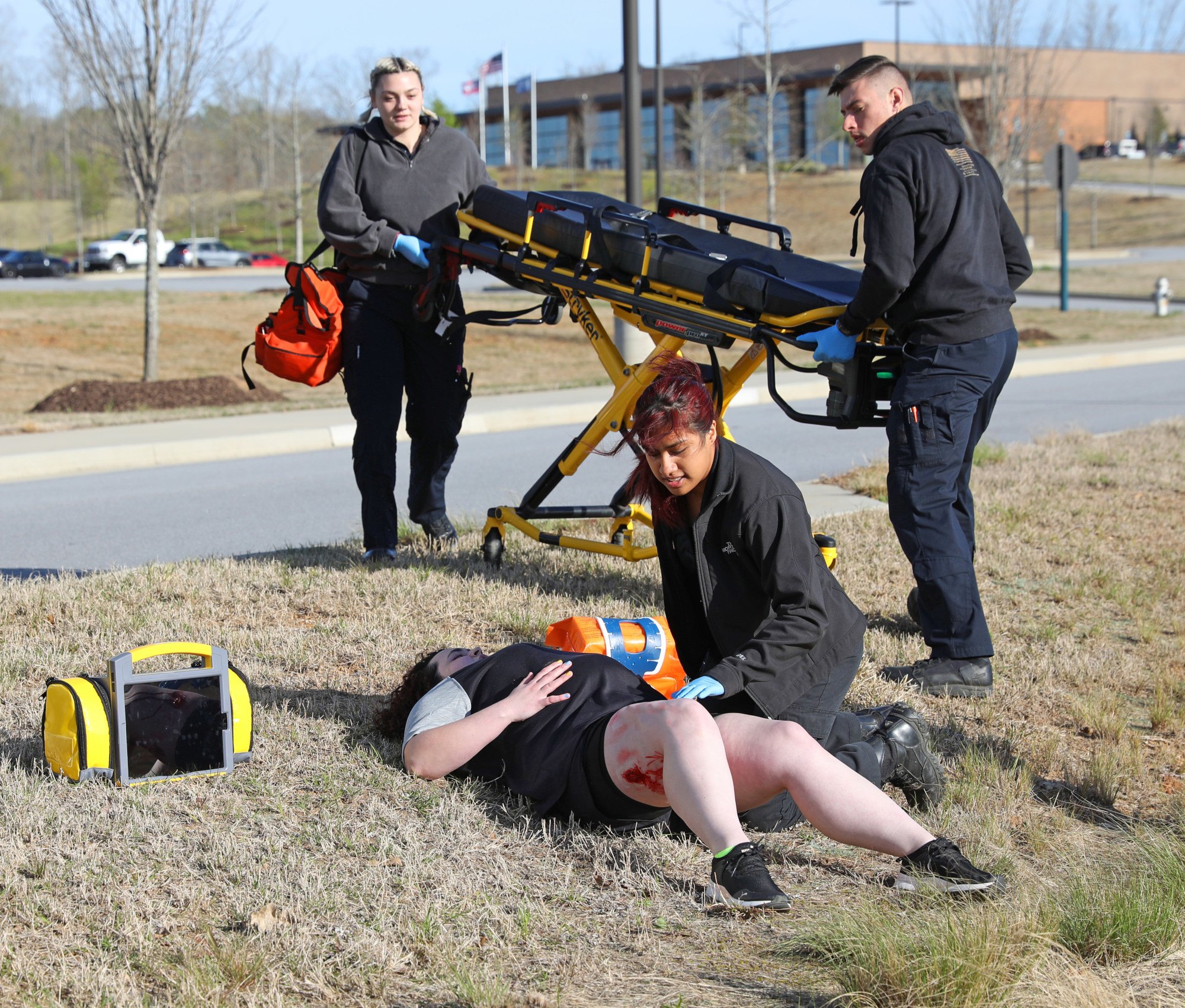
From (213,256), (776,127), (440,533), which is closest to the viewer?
(440,533)

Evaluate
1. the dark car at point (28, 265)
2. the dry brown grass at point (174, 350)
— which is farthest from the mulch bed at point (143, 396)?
the dark car at point (28, 265)

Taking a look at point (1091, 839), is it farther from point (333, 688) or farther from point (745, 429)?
→ point (745, 429)

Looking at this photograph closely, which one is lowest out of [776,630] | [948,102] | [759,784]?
[759,784]

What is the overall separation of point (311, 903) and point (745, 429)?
985 centimetres

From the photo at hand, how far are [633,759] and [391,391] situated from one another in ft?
11.4

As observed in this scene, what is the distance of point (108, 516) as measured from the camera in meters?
9.01

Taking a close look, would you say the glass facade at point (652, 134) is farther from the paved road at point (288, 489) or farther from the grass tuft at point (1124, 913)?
the grass tuft at point (1124, 913)

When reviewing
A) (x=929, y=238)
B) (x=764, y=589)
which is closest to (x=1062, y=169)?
(x=929, y=238)

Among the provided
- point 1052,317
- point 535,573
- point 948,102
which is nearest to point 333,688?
point 535,573

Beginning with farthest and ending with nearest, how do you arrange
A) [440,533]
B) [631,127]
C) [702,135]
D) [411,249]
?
1. [702,135]
2. [631,127]
3. [440,533]
4. [411,249]

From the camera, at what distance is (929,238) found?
479cm

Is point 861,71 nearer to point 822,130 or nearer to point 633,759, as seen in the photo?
point 633,759

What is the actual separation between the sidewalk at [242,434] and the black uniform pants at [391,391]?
551 centimetres

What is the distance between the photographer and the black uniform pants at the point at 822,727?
3.62 m
